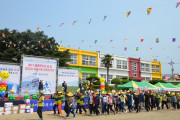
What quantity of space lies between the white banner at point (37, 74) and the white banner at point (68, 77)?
38.6 inches

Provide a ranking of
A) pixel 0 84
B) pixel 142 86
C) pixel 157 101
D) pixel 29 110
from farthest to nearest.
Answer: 1. pixel 142 86
2. pixel 157 101
3. pixel 0 84
4. pixel 29 110

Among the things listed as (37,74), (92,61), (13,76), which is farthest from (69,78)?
(92,61)

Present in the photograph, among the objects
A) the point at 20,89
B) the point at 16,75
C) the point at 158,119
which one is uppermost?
the point at 16,75

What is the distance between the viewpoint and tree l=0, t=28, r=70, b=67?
90.4ft

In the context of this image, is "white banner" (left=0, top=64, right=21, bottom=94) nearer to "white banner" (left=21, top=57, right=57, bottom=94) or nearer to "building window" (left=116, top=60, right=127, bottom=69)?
"white banner" (left=21, top=57, right=57, bottom=94)

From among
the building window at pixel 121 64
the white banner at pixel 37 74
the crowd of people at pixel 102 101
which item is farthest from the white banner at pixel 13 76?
the building window at pixel 121 64

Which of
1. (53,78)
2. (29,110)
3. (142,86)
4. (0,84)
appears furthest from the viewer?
(142,86)

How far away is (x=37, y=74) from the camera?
1959 cm

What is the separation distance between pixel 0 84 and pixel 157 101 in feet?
49.7

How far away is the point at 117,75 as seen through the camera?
50.2 metres

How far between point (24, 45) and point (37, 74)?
1102 cm

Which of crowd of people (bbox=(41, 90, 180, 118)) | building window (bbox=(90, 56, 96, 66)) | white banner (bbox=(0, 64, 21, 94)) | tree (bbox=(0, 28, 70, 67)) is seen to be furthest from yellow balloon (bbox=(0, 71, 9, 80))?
building window (bbox=(90, 56, 96, 66))

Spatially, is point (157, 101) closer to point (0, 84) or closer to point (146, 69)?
point (0, 84)

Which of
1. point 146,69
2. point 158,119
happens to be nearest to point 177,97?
point 158,119
